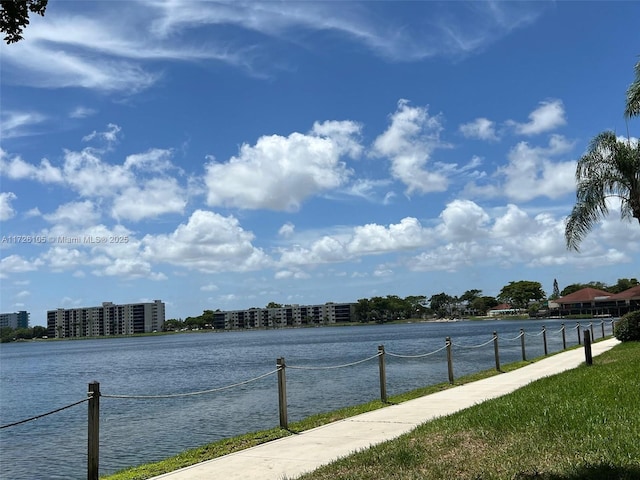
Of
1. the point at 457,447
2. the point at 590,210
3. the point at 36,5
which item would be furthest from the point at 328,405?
the point at 36,5

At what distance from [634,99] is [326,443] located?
45.7 ft

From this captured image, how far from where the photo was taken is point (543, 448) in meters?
7.16

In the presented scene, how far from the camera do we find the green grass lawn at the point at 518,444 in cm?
644

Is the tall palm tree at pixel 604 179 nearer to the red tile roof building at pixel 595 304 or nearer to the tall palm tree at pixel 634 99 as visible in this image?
the tall palm tree at pixel 634 99

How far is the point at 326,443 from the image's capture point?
965 cm

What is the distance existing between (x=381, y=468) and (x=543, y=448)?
6.38 feet

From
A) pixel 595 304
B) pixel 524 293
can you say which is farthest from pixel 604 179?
A: pixel 524 293

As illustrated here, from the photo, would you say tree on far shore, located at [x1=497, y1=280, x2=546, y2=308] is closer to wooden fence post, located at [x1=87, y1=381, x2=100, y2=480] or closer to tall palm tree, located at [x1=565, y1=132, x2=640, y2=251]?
tall palm tree, located at [x1=565, y1=132, x2=640, y2=251]

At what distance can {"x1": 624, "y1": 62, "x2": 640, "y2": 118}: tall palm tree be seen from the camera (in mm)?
17275

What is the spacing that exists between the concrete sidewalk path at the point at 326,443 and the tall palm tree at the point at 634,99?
9.12m

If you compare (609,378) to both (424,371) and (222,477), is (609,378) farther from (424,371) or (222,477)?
(424,371)

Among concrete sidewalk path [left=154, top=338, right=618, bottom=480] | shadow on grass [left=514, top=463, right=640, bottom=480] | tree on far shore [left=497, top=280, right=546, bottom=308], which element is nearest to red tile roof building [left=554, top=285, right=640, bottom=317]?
tree on far shore [left=497, top=280, right=546, bottom=308]

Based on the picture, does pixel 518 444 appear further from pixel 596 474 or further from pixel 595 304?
pixel 595 304

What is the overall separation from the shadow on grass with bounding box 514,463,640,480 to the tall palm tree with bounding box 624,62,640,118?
45.8 feet
